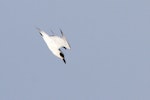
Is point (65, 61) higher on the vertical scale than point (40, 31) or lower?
lower

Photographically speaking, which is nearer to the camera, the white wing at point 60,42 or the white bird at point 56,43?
the white bird at point 56,43

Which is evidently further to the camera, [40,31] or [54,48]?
[40,31]

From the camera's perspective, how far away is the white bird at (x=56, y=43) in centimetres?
1468

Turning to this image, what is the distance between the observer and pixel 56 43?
15.0m

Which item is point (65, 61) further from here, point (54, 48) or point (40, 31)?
point (40, 31)

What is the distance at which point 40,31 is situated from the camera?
1566cm

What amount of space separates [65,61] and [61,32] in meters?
1.37

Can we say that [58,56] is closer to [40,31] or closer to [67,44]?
[67,44]

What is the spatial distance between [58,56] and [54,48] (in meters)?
0.40

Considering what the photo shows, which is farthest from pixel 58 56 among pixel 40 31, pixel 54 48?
pixel 40 31

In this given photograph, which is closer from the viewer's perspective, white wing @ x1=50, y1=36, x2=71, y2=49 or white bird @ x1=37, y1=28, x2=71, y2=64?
white bird @ x1=37, y1=28, x2=71, y2=64

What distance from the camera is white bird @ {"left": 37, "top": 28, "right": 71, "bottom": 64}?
1468cm

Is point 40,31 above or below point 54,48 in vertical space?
above

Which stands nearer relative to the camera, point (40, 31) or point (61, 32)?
point (61, 32)
